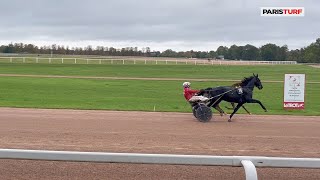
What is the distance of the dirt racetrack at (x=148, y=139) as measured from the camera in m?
6.85

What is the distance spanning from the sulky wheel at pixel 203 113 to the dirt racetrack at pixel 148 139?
10.0 inches

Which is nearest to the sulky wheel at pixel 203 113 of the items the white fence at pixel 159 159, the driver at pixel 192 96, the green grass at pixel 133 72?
the driver at pixel 192 96

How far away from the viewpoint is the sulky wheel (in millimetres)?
14695

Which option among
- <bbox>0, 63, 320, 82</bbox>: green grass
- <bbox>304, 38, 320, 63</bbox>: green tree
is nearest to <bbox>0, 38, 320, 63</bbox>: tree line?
<bbox>304, 38, 320, 63</bbox>: green tree

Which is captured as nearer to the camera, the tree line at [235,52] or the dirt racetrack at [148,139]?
the dirt racetrack at [148,139]

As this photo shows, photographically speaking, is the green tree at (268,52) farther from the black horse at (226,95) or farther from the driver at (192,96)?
the driver at (192,96)

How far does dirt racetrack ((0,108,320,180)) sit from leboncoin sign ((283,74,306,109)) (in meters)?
2.54

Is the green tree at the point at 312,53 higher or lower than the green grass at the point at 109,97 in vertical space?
higher

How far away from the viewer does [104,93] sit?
26.7 meters

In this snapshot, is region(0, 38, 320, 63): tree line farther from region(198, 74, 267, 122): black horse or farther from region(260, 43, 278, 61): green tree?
region(198, 74, 267, 122): black horse

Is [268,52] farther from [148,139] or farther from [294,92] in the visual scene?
[148,139]

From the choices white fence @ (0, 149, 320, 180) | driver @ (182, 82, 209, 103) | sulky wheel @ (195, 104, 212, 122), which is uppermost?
white fence @ (0, 149, 320, 180)

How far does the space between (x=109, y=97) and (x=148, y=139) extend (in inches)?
525

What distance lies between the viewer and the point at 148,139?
11133 mm
